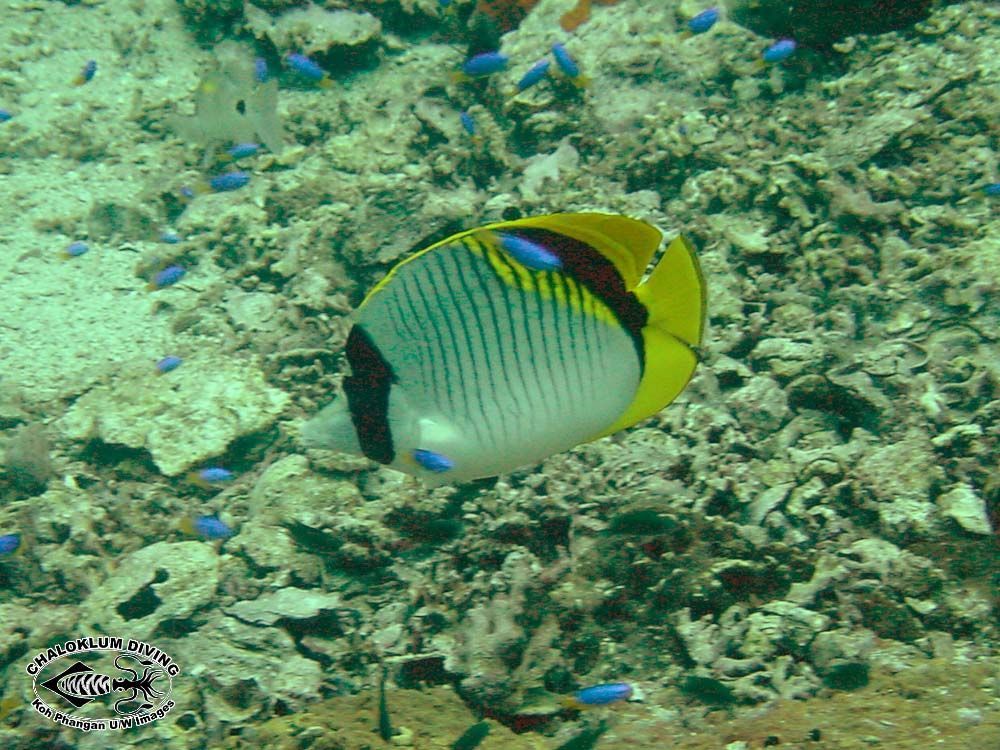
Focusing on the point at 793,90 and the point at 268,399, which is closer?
the point at 268,399

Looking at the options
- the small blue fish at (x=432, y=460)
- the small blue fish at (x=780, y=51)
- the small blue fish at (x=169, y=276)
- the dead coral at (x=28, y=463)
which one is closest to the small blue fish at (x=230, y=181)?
the small blue fish at (x=169, y=276)

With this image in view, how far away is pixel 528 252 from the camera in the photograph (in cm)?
152

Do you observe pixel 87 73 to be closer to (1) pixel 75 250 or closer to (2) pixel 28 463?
(1) pixel 75 250

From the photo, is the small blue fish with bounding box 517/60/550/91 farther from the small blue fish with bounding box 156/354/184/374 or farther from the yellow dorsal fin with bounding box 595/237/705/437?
Answer: the yellow dorsal fin with bounding box 595/237/705/437

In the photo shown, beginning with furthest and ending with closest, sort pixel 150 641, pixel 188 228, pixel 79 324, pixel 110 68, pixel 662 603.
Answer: pixel 110 68
pixel 188 228
pixel 79 324
pixel 150 641
pixel 662 603

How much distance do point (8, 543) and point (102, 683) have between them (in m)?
1.20

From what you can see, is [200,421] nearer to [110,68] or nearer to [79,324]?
[79,324]

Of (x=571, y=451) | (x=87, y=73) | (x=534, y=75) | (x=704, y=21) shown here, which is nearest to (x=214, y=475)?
(x=571, y=451)

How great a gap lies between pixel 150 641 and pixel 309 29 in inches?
263

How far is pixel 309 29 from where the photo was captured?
24.9 feet

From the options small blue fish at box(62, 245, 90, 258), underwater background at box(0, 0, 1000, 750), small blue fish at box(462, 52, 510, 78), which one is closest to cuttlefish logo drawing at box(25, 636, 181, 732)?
underwater background at box(0, 0, 1000, 750)

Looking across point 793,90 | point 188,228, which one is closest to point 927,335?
point 793,90

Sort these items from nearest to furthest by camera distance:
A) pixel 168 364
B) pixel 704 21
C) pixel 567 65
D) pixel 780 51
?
pixel 168 364 → pixel 780 51 → pixel 567 65 → pixel 704 21

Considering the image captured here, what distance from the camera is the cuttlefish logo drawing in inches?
107
